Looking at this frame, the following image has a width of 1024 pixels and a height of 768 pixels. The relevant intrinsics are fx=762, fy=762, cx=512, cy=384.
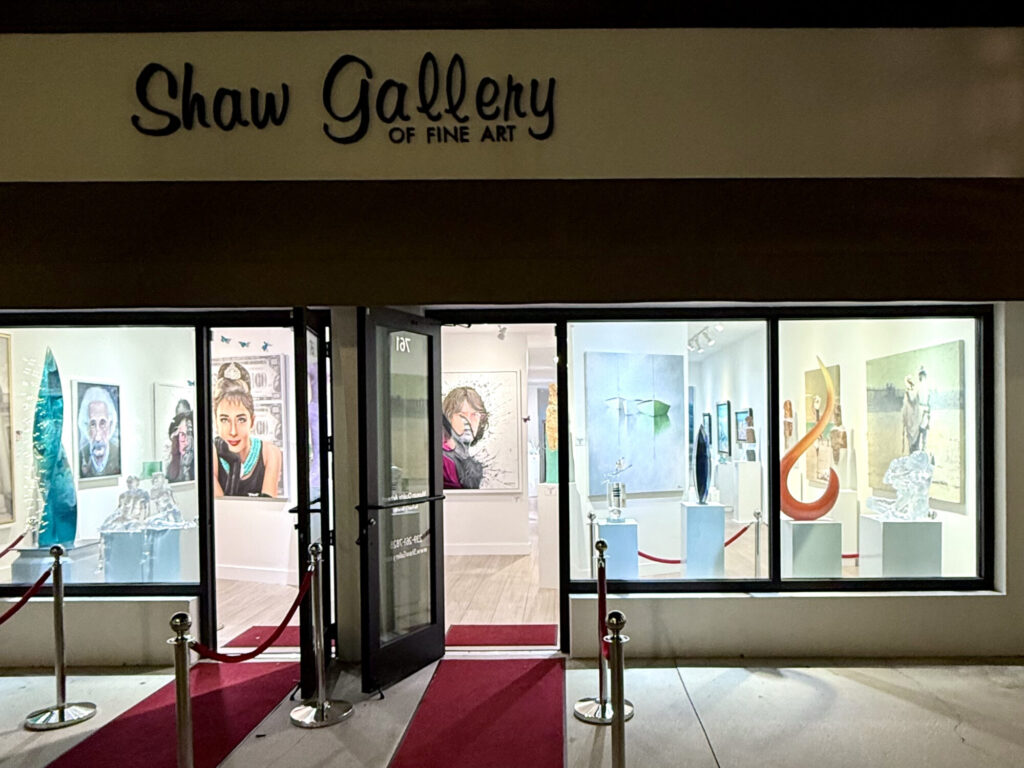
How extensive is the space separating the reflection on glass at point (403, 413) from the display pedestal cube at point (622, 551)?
140 cm

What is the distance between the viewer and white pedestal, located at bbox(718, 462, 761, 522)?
18.5 feet

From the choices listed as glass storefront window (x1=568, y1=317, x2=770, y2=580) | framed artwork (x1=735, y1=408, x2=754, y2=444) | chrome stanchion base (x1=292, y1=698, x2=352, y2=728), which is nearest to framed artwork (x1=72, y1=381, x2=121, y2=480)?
chrome stanchion base (x1=292, y1=698, x2=352, y2=728)

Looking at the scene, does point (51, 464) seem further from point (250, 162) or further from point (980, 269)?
point (980, 269)

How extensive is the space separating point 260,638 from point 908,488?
4983 millimetres

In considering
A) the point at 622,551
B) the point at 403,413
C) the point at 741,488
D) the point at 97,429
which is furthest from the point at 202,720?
the point at 741,488

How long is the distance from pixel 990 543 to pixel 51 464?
6.71 m

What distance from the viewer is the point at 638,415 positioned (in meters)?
5.72

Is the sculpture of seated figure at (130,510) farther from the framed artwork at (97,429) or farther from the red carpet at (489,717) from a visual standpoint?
the red carpet at (489,717)

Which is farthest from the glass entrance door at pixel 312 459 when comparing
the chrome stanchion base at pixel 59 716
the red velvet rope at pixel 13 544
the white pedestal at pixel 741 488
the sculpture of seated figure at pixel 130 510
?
the white pedestal at pixel 741 488

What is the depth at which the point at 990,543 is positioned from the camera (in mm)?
5312

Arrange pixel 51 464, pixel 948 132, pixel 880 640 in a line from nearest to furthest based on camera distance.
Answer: pixel 948 132, pixel 880 640, pixel 51 464

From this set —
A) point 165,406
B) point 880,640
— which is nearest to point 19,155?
point 165,406

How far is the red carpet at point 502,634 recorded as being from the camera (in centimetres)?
560

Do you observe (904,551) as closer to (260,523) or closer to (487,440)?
(487,440)
